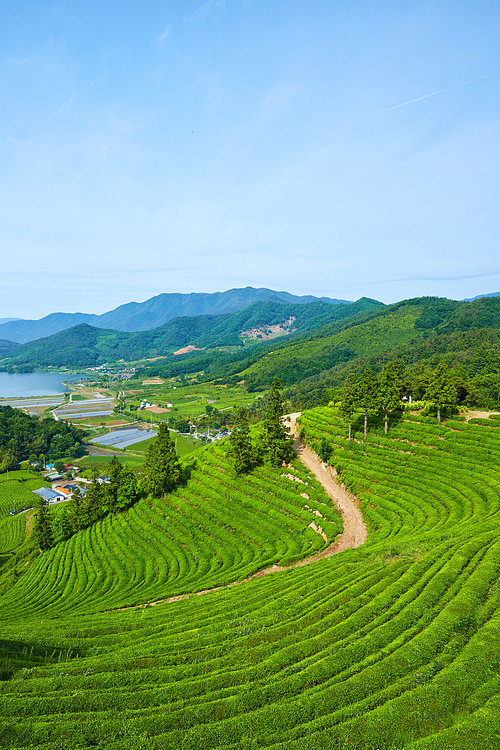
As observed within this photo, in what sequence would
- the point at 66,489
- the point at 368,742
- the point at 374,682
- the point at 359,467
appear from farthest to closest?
the point at 66,489
the point at 359,467
the point at 374,682
the point at 368,742

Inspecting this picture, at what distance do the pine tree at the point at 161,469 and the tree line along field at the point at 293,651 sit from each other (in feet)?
60.3

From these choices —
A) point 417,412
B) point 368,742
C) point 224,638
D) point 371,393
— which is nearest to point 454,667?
point 368,742

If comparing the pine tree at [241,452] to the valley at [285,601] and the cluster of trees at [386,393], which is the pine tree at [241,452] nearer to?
the valley at [285,601]

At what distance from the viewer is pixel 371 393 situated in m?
50.4

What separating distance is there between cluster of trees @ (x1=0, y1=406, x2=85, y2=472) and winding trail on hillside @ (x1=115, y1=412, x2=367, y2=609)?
13311cm

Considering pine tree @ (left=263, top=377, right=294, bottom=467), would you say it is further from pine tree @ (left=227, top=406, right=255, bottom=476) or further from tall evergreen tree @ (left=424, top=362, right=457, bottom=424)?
tall evergreen tree @ (left=424, top=362, right=457, bottom=424)

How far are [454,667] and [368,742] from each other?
178 inches

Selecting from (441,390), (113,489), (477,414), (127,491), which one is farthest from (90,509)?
(477,414)

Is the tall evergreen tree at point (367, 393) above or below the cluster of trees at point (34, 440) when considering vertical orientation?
above

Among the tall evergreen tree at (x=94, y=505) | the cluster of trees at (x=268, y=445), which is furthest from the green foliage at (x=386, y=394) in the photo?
the tall evergreen tree at (x=94, y=505)

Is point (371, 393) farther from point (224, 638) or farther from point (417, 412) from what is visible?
point (224, 638)

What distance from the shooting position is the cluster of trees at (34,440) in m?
153

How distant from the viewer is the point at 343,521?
3744cm

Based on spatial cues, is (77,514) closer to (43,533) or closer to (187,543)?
(43,533)
